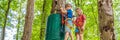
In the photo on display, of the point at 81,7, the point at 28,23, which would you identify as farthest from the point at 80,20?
the point at 81,7

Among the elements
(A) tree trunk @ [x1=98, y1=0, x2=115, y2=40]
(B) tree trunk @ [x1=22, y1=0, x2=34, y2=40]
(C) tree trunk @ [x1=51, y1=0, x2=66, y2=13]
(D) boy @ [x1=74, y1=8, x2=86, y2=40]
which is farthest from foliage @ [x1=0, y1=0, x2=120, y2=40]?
(A) tree trunk @ [x1=98, y1=0, x2=115, y2=40]

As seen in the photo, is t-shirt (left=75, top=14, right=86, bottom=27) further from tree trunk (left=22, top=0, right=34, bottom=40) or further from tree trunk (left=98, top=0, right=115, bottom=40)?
tree trunk (left=22, top=0, right=34, bottom=40)

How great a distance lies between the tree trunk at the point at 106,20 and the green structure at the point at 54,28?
179cm

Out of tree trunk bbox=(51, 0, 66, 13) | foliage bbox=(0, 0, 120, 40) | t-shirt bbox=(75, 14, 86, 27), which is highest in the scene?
tree trunk bbox=(51, 0, 66, 13)

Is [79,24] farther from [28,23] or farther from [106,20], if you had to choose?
[28,23]

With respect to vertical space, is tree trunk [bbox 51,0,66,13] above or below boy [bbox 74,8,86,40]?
above

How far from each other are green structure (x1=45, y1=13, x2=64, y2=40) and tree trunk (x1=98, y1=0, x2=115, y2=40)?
179 centimetres

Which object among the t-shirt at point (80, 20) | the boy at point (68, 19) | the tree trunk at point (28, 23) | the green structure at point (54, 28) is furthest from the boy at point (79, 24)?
the tree trunk at point (28, 23)

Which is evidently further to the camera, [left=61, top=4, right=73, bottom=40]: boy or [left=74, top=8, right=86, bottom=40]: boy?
[left=74, top=8, right=86, bottom=40]: boy

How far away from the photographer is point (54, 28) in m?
8.09

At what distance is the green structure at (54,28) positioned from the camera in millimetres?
8039

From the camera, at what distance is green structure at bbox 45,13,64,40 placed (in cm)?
804

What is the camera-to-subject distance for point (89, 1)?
85.1 feet

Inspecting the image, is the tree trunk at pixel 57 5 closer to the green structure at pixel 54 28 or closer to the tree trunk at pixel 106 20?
the green structure at pixel 54 28
